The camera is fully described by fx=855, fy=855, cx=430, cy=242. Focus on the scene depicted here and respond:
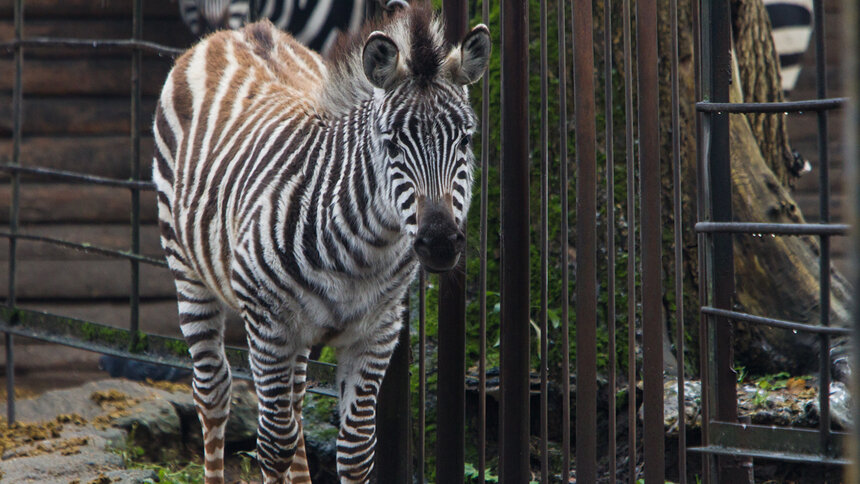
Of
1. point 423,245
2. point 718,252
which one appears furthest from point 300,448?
point 718,252

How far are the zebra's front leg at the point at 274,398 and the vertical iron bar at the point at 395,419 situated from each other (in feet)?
1.46

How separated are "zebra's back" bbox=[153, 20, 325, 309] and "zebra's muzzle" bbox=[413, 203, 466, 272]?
94 centimetres

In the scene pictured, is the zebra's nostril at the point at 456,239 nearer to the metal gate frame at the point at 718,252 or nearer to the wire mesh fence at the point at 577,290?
the wire mesh fence at the point at 577,290

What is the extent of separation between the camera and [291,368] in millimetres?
3475

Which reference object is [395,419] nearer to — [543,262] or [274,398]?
[274,398]

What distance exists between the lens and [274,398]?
11.5ft

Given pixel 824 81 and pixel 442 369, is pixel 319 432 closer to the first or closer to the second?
pixel 442 369

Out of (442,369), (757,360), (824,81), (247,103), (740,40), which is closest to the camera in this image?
(824,81)

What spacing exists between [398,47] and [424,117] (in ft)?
1.08

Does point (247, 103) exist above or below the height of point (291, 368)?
above

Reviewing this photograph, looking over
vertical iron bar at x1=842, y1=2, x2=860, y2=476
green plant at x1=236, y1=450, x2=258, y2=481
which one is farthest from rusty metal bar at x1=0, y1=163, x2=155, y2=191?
vertical iron bar at x1=842, y1=2, x2=860, y2=476

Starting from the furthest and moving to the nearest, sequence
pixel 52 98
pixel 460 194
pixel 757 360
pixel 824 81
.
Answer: pixel 52 98
pixel 757 360
pixel 460 194
pixel 824 81

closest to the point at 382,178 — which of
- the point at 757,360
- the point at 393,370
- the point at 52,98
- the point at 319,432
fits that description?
the point at 393,370

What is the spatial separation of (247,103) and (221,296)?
2.99 ft
